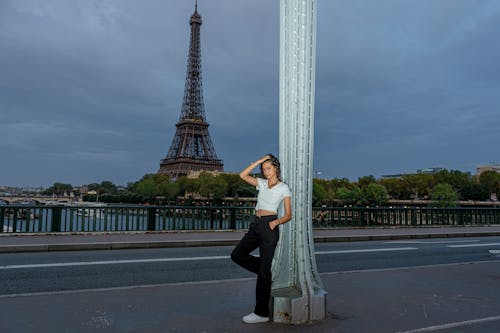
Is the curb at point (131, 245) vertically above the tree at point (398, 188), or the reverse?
the tree at point (398, 188)

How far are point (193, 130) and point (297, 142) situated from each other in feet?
290

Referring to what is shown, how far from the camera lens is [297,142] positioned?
5.12 meters

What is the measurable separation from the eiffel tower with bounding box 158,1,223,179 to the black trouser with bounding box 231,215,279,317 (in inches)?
3421

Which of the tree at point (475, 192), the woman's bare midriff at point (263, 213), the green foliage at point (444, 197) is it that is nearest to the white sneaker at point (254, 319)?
the woman's bare midriff at point (263, 213)

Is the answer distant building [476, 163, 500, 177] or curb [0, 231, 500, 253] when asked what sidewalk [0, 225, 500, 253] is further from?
distant building [476, 163, 500, 177]

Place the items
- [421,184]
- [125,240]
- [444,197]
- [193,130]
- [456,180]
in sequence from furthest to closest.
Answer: [421,184], [456,180], [193,130], [444,197], [125,240]

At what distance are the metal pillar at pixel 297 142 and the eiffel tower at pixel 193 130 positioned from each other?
86546 mm

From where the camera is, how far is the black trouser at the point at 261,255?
14.9 ft

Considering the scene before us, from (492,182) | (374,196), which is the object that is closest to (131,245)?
(374,196)

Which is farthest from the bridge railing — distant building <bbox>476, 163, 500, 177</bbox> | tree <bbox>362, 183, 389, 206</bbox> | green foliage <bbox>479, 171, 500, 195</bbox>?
distant building <bbox>476, 163, 500, 177</bbox>

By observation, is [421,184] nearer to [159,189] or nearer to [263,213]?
[159,189]

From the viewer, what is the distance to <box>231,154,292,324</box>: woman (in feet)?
14.9

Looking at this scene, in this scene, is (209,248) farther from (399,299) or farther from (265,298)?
(265,298)

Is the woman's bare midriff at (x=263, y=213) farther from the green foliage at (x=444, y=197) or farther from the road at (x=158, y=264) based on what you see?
the green foliage at (x=444, y=197)
